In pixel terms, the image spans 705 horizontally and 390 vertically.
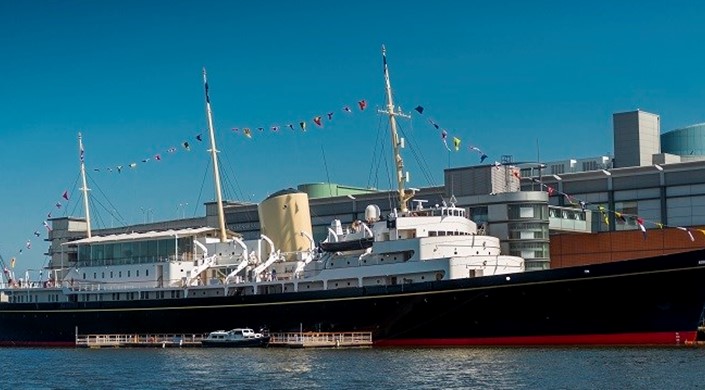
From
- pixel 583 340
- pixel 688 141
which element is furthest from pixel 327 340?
pixel 688 141

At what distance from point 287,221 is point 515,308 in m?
19.4

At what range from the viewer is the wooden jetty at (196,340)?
60.2 meters

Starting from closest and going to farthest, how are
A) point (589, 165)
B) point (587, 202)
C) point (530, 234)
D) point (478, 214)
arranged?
1. point (530, 234)
2. point (478, 214)
3. point (587, 202)
4. point (589, 165)

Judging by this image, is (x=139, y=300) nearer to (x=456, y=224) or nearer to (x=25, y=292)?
(x=25, y=292)

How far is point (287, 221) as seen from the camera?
7050 centimetres

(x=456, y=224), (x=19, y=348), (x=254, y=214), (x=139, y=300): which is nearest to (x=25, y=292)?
(x=19, y=348)

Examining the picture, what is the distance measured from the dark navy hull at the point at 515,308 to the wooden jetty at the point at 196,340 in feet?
2.55

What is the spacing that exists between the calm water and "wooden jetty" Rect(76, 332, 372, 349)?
56.3 inches

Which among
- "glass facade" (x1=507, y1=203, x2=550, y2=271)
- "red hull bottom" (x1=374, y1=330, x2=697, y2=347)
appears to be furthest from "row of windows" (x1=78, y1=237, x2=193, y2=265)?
"glass facade" (x1=507, y1=203, x2=550, y2=271)

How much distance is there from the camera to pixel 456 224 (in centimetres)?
6216

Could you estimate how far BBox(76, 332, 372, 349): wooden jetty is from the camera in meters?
60.2

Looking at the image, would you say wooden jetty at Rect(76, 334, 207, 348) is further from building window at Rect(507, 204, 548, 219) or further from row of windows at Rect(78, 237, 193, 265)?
building window at Rect(507, 204, 548, 219)

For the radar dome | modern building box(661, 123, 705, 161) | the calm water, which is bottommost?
the calm water

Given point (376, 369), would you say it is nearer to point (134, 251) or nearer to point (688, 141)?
point (134, 251)
